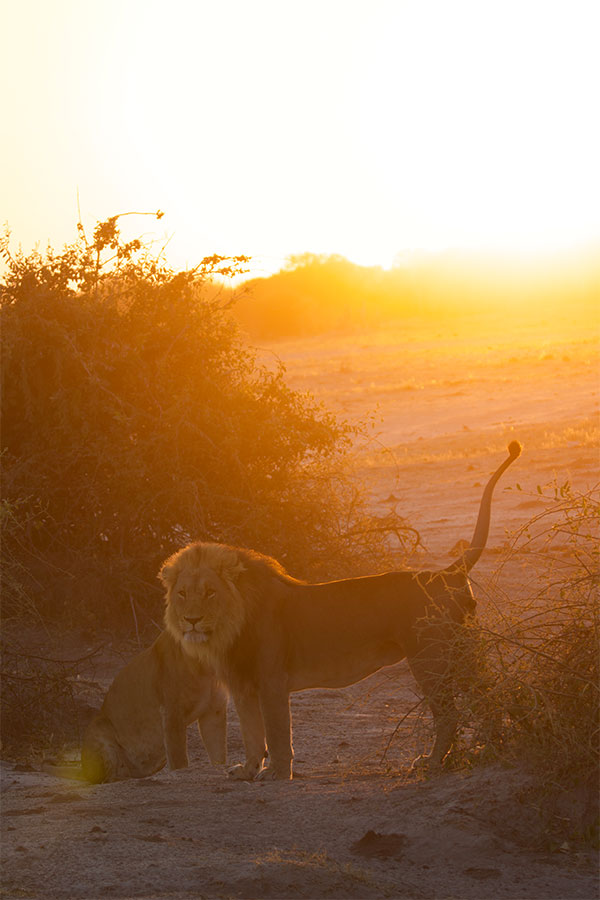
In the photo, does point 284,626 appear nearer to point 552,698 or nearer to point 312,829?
point 312,829

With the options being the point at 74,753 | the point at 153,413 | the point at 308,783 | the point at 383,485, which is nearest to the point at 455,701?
the point at 308,783

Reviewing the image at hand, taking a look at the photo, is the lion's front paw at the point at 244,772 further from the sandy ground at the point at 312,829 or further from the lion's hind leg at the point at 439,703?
the lion's hind leg at the point at 439,703

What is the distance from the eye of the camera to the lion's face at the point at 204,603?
6.40m

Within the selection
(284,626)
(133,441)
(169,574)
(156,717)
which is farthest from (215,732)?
(133,441)

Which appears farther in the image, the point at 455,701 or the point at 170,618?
the point at 170,618

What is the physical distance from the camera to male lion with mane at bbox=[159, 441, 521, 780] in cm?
629

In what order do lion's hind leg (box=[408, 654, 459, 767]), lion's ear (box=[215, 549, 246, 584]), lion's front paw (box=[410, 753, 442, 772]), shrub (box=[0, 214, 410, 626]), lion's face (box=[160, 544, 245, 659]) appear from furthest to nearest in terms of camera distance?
1. shrub (box=[0, 214, 410, 626])
2. lion's ear (box=[215, 549, 246, 584])
3. lion's face (box=[160, 544, 245, 659])
4. lion's front paw (box=[410, 753, 442, 772])
5. lion's hind leg (box=[408, 654, 459, 767])

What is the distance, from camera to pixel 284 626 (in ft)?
21.4

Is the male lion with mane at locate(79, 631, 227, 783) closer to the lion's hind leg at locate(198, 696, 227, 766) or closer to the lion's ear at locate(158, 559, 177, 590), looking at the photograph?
the lion's hind leg at locate(198, 696, 227, 766)

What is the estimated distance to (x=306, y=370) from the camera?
1473 inches

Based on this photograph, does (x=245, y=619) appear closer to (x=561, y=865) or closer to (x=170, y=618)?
(x=170, y=618)

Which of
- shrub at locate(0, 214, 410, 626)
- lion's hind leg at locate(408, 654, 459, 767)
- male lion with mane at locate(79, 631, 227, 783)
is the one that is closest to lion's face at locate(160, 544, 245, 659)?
male lion with mane at locate(79, 631, 227, 783)

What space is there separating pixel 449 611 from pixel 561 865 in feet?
5.55

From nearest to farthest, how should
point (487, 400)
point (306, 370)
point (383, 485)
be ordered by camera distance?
1. point (383, 485)
2. point (487, 400)
3. point (306, 370)
